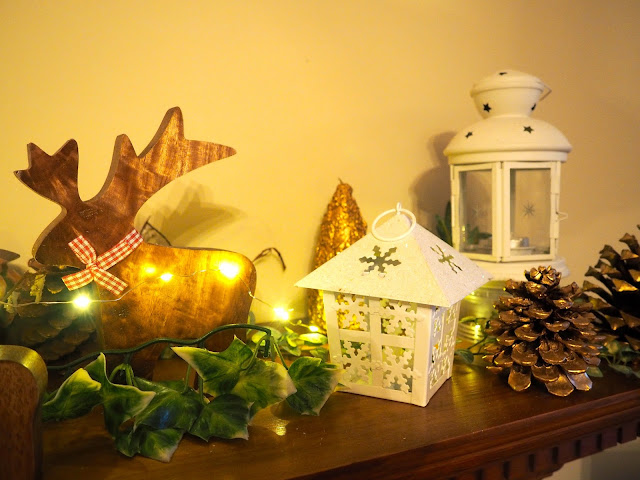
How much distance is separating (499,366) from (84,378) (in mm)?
497

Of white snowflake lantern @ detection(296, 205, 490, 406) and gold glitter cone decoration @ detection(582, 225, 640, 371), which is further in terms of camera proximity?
gold glitter cone decoration @ detection(582, 225, 640, 371)

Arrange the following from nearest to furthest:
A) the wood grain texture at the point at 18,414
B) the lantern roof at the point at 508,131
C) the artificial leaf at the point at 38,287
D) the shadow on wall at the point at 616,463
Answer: the wood grain texture at the point at 18,414 < the artificial leaf at the point at 38,287 < the lantern roof at the point at 508,131 < the shadow on wall at the point at 616,463

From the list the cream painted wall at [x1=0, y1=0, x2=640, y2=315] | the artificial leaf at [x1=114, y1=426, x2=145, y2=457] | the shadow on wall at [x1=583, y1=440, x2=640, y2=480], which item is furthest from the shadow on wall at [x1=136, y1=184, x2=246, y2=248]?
the shadow on wall at [x1=583, y1=440, x2=640, y2=480]

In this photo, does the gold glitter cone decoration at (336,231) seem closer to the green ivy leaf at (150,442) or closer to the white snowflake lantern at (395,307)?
the white snowflake lantern at (395,307)

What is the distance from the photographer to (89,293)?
641 millimetres

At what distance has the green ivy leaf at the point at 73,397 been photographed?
51cm

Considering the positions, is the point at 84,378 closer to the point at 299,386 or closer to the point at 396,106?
the point at 299,386

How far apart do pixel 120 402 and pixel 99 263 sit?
0.19m

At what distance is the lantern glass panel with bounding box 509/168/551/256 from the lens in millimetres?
875

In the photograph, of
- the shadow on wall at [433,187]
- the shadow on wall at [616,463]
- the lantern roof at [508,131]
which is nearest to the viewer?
the lantern roof at [508,131]

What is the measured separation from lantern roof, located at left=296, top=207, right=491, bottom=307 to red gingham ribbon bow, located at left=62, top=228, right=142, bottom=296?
218mm

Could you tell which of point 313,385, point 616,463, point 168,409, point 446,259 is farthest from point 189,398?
point 616,463

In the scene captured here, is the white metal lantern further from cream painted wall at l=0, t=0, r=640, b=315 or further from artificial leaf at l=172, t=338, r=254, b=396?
artificial leaf at l=172, t=338, r=254, b=396

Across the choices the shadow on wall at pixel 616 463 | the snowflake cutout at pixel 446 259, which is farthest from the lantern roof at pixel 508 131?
the shadow on wall at pixel 616 463
